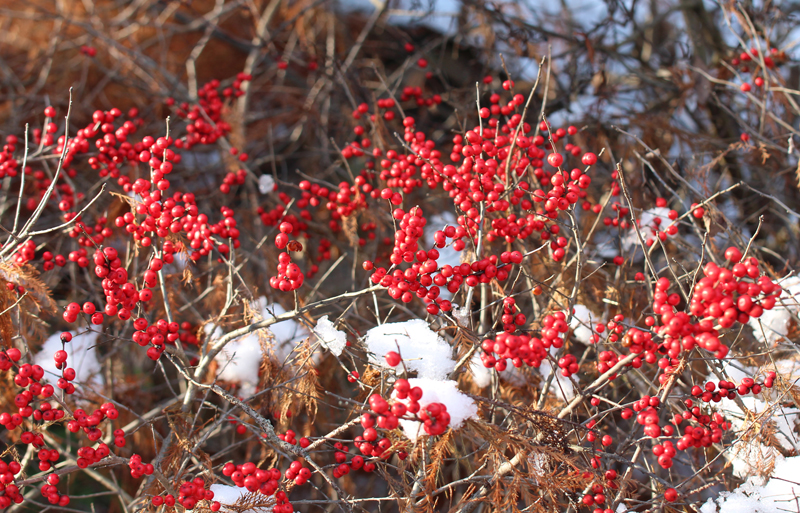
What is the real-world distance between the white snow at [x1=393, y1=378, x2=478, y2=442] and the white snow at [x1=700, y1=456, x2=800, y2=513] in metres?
1.08

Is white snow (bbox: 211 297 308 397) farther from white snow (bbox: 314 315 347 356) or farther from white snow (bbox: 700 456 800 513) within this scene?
white snow (bbox: 700 456 800 513)

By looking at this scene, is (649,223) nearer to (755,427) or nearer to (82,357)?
(755,427)

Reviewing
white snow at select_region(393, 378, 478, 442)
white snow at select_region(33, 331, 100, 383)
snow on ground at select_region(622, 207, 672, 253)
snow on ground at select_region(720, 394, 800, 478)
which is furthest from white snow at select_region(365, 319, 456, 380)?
white snow at select_region(33, 331, 100, 383)

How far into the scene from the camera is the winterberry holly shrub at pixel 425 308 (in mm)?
1758

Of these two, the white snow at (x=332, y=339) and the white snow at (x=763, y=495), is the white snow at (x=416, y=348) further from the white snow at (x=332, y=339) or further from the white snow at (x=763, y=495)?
the white snow at (x=763, y=495)

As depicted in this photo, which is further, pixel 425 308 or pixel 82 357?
pixel 82 357

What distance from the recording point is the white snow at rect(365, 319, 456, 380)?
77.4 inches

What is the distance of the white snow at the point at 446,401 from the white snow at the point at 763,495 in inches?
42.5

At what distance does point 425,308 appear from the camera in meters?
2.72

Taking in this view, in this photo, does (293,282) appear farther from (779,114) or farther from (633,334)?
(779,114)

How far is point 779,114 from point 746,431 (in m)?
2.38

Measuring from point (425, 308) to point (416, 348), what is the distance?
683 millimetres

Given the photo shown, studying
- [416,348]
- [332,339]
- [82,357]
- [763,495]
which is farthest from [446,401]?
[82,357]

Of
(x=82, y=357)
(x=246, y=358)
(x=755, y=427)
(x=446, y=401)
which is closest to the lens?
(x=446, y=401)
